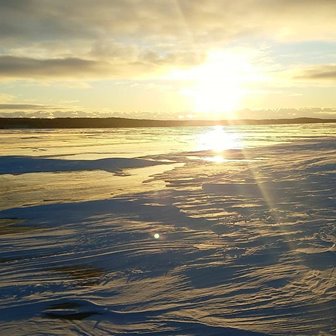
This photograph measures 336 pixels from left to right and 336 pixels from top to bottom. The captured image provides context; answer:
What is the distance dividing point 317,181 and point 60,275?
386 inches

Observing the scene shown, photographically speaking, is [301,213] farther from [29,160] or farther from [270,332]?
[29,160]

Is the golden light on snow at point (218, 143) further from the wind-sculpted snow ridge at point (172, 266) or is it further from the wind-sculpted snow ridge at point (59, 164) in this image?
the wind-sculpted snow ridge at point (172, 266)

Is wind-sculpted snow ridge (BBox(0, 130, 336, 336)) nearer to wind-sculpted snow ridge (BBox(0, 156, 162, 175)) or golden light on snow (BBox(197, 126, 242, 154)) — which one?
wind-sculpted snow ridge (BBox(0, 156, 162, 175))

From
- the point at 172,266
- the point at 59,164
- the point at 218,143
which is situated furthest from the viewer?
the point at 218,143

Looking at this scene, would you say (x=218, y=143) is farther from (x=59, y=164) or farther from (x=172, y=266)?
(x=172, y=266)

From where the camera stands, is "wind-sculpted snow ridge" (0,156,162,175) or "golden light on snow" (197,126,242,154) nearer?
"wind-sculpted snow ridge" (0,156,162,175)

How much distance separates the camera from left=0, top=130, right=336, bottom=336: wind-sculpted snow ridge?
Result: 5129mm

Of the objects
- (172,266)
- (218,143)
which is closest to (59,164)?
(172,266)

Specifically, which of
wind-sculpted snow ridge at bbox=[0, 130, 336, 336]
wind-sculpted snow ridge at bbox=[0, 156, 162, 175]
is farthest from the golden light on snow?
wind-sculpted snow ridge at bbox=[0, 130, 336, 336]

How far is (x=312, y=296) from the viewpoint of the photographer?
563 centimetres

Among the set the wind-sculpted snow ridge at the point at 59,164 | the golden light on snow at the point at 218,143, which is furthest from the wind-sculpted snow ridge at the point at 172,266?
the golden light on snow at the point at 218,143

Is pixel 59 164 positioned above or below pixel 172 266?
above

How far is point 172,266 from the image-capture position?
6891 millimetres

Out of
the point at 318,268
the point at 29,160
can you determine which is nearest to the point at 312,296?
the point at 318,268
